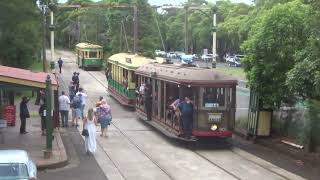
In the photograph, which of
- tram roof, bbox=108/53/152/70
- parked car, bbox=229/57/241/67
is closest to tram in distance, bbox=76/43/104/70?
parked car, bbox=229/57/241/67

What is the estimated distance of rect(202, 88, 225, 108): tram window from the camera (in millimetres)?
20609

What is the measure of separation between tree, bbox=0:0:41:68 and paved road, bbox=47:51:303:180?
6.28 metres

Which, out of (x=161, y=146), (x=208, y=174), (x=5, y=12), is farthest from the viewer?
(x=5, y=12)

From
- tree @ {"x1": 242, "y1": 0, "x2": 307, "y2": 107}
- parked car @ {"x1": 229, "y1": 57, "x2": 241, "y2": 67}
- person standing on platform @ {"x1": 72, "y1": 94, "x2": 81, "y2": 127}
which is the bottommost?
parked car @ {"x1": 229, "y1": 57, "x2": 241, "y2": 67}

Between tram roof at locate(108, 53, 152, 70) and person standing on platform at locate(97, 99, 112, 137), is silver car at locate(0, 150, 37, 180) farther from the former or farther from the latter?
tram roof at locate(108, 53, 152, 70)

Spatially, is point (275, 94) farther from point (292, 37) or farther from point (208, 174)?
point (208, 174)

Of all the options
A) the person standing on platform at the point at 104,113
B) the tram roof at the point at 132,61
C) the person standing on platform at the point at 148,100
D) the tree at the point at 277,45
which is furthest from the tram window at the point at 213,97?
the tram roof at the point at 132,61

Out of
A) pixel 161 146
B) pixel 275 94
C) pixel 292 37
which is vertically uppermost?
pixel 292 37

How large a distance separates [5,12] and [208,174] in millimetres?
14281

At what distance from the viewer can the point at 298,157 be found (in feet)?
61.8

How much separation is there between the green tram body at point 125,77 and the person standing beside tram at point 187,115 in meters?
11.4

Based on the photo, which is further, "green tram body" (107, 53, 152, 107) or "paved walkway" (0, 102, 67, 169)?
"green tram body" (107, 53, 152, 107)

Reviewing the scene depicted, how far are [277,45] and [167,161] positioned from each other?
5074mm

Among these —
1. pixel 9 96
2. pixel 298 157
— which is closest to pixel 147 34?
pixel 9 96
